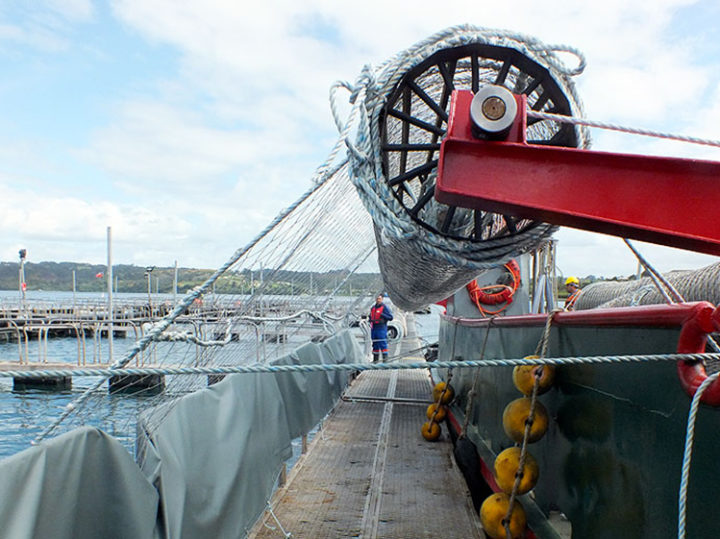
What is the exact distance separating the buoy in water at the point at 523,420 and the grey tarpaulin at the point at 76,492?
211 cm

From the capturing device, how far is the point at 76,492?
2.29m

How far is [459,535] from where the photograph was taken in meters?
4.37

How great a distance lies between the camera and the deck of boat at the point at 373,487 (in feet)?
14.6

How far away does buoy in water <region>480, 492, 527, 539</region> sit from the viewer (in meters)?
3.54

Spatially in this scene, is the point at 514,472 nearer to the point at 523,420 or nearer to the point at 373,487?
the point at 523,420

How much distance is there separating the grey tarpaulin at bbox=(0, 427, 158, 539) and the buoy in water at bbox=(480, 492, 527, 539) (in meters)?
2.10

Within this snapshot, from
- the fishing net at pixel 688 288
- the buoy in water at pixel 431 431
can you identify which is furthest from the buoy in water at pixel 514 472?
the buoy in water at pixel 431 431

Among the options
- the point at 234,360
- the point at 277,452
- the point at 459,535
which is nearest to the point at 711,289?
the point at 459,535

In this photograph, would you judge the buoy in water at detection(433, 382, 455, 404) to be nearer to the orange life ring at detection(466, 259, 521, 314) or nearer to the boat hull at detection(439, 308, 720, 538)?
the orange life ring at detection(466, 259, 521, 314)

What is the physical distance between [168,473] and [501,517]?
6.86 ft

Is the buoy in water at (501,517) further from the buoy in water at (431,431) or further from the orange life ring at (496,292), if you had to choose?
the orange life ring at (496,292)

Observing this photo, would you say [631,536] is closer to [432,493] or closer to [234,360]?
[432,493]

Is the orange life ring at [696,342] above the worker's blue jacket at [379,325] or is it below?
above

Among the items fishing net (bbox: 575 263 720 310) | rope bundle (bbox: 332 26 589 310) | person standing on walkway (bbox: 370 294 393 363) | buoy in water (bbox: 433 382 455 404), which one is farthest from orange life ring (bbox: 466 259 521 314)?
rope bundle (bbox: 332 26 589 310)
